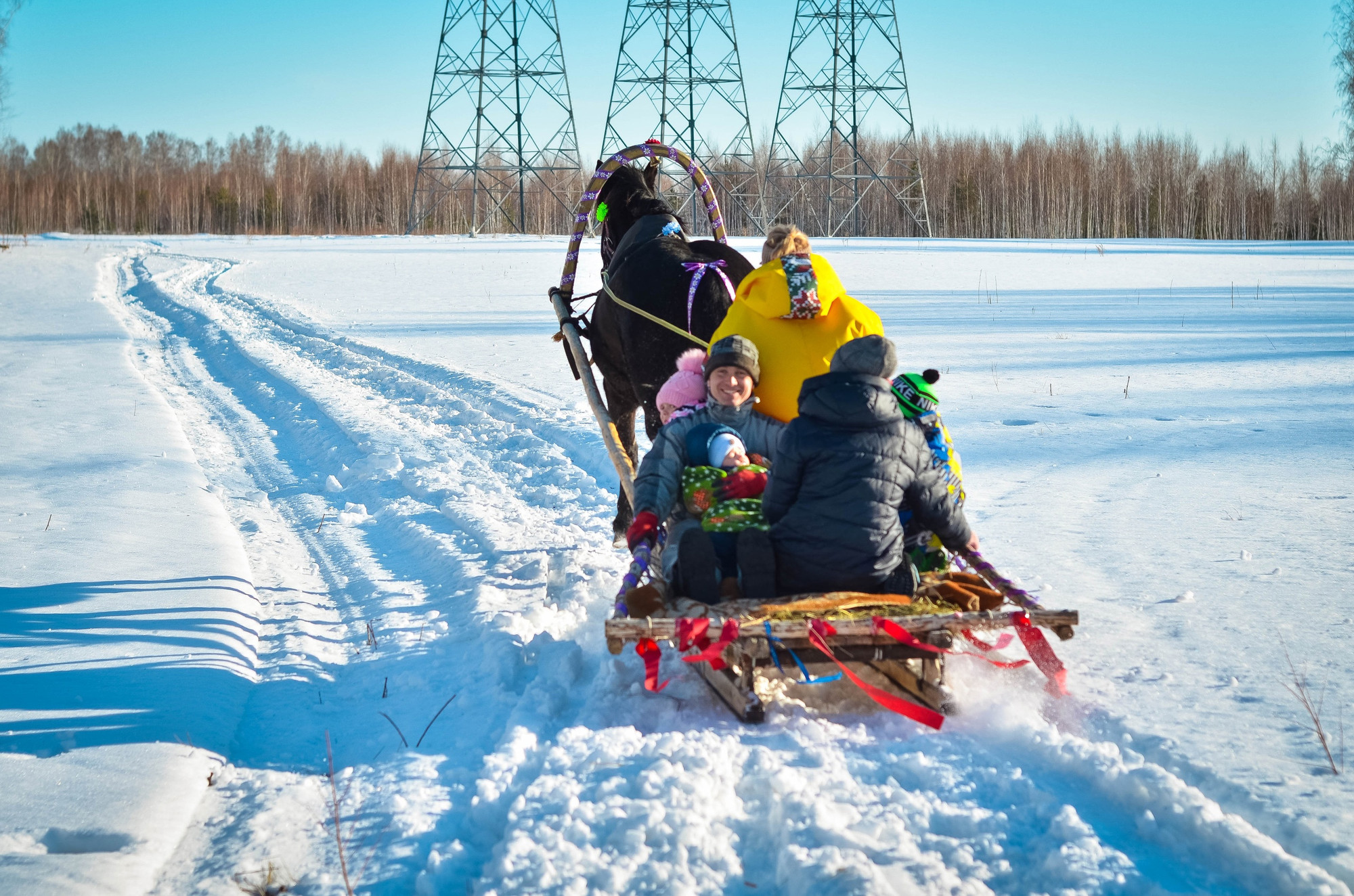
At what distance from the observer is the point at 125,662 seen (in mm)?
3418

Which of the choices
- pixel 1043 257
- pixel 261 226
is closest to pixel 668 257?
pixel 1043 257

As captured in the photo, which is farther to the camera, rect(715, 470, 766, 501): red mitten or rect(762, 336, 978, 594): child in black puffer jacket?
rect(715, 470, 766, 501): red mitten

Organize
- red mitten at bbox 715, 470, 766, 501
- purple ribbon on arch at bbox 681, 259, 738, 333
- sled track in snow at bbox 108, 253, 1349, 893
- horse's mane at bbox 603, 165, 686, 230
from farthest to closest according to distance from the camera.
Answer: horse's mane at bbox 603, 165, 686, 230 < purple ribbon on arch at bbox 681, 259, 738, 333 < red mitten at bbox 715, 470, 766, 501 < sled track in snow at bbox 108, 253, 1349, 893

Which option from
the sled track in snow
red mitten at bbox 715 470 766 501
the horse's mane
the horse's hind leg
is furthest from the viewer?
the horse's hind leg

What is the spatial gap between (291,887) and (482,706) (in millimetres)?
917

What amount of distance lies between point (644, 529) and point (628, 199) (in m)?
2.54

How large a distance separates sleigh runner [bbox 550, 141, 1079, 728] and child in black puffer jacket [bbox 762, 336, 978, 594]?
120mm

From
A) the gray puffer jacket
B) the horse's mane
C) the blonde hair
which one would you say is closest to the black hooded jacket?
the gray puffer jacket

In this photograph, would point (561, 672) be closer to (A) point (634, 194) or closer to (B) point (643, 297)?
(B) point (643, 297)

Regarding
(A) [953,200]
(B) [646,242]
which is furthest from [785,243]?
(A) [953,200]

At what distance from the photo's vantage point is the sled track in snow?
217cm

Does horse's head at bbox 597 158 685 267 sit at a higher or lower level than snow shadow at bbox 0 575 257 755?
higher

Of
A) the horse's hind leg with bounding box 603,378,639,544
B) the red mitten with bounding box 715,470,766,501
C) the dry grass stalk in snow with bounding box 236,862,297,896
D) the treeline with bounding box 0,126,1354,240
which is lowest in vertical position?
the dry grass stalk in snow with bounding box 236,862,297,896

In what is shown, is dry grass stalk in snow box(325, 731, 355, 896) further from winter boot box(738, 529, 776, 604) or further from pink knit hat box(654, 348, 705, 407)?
pink knit hat box(654, 348, 705, 407)
